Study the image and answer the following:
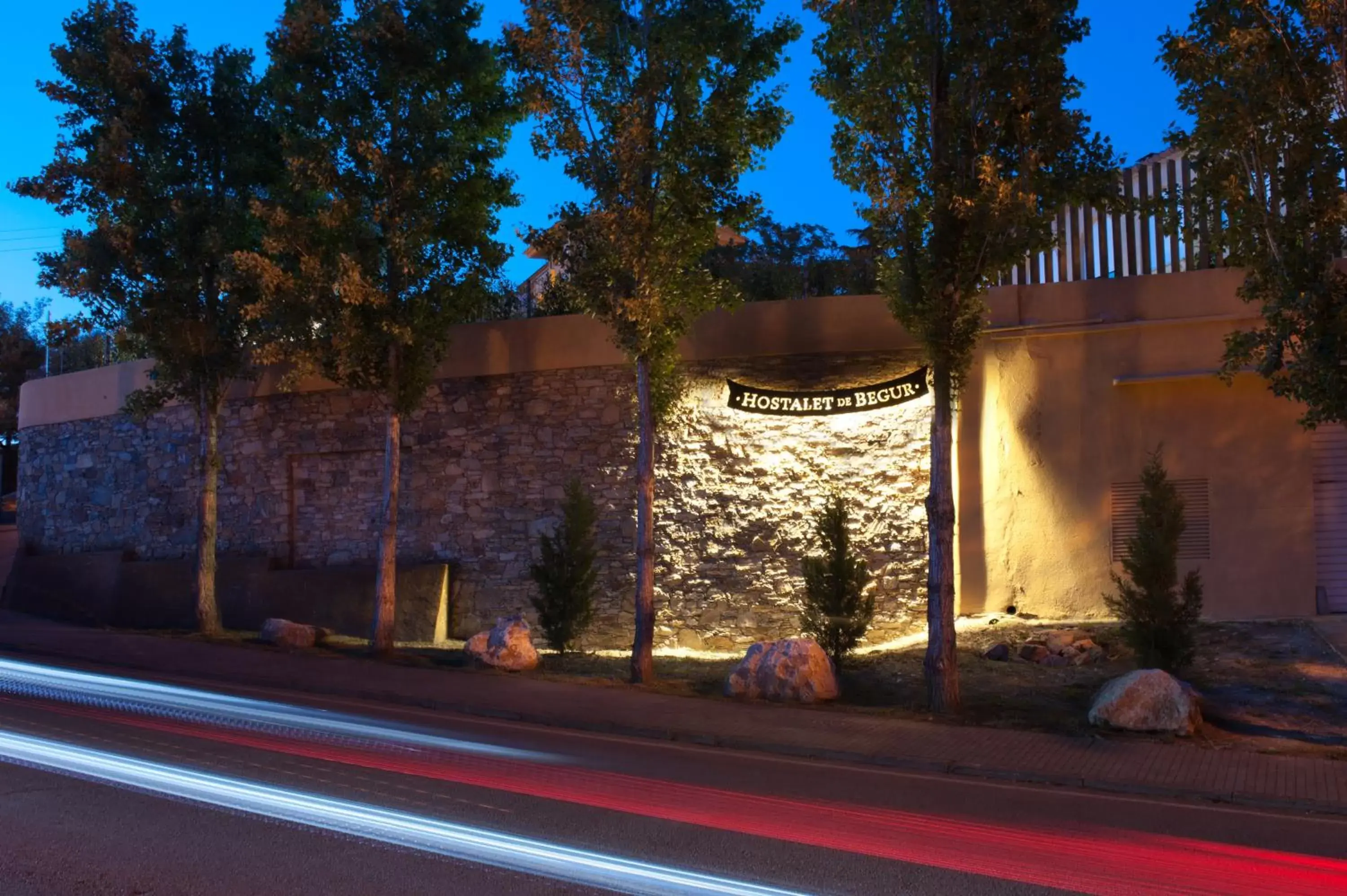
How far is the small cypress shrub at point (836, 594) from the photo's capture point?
12820 mm

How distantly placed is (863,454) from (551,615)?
4.65m

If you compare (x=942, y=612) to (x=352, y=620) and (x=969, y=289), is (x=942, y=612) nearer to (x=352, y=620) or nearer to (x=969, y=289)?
(x=969, y=289)

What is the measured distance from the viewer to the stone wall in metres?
14.9

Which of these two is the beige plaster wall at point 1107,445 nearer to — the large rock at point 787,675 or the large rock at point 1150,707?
the large rock at point 787,675

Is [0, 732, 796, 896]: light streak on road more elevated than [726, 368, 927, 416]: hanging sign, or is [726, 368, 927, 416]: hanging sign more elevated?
[726, 368, 927, 416]: hanging sign

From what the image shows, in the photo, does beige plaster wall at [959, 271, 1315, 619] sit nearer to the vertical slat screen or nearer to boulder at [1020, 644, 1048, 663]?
the vertical slat screen

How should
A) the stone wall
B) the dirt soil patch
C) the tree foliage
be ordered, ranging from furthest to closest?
the tree foliage → the stone wall → the dirt soil patch

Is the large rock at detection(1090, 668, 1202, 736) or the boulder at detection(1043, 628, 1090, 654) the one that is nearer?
the large rock at detection(1090, 668, 1202, 736)

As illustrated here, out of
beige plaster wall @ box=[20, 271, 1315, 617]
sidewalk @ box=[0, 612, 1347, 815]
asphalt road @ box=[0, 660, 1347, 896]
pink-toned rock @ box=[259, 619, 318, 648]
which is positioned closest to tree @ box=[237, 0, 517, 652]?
pink-toned rock @ box=[259, 619, 318, 648]

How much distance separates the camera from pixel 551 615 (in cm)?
1438

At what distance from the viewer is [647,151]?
12.5 meters

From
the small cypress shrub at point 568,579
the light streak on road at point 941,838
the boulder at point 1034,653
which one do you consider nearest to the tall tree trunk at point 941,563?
the boulder at point 1034,653

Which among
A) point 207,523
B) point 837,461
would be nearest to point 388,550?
point 207,523

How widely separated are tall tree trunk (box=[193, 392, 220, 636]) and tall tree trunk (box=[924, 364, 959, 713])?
1058 cm
